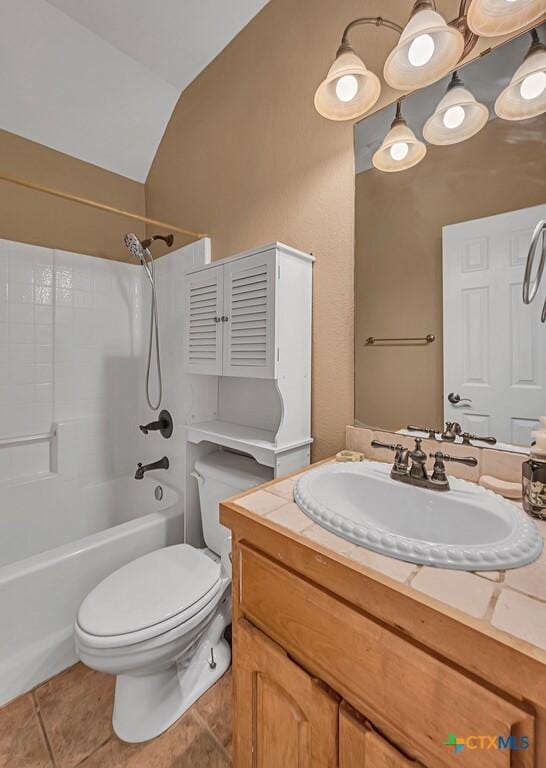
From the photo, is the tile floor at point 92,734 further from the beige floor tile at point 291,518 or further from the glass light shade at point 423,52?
the glass light shade at point 423,52

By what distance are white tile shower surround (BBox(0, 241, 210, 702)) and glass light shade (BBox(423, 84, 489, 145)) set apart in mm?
1134

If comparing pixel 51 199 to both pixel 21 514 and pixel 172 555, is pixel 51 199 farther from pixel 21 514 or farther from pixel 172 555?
pixel 172 555

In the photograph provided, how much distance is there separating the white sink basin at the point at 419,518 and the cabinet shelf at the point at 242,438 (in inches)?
10.5

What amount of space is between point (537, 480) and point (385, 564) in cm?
42

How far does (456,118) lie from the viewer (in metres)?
0.98

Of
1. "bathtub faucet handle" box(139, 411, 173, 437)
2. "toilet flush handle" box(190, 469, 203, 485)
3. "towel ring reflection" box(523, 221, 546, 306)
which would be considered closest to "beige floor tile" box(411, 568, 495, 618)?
"towel ring reflection" box(523, 221, 546, 306)

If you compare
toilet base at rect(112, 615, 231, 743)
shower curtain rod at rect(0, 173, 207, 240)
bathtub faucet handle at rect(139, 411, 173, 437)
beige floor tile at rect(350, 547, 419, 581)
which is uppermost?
shower curtain rod at rect(0, 173, 207, 240)

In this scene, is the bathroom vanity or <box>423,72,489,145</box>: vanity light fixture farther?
<box>423,72,489,145</box>: vanity light fixture

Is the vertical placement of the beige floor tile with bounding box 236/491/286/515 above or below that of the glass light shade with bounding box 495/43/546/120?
below

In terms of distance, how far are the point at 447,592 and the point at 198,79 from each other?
2504 millimetres

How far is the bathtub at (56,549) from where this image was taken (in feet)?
4.13

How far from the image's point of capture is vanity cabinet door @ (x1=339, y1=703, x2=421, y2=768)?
0.52 metres

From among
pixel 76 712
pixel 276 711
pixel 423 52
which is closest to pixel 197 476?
pixel 76 712

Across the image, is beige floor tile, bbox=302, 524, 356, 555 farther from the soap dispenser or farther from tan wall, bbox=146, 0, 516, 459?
tan wall, bbox=146, 0, 516, 459
